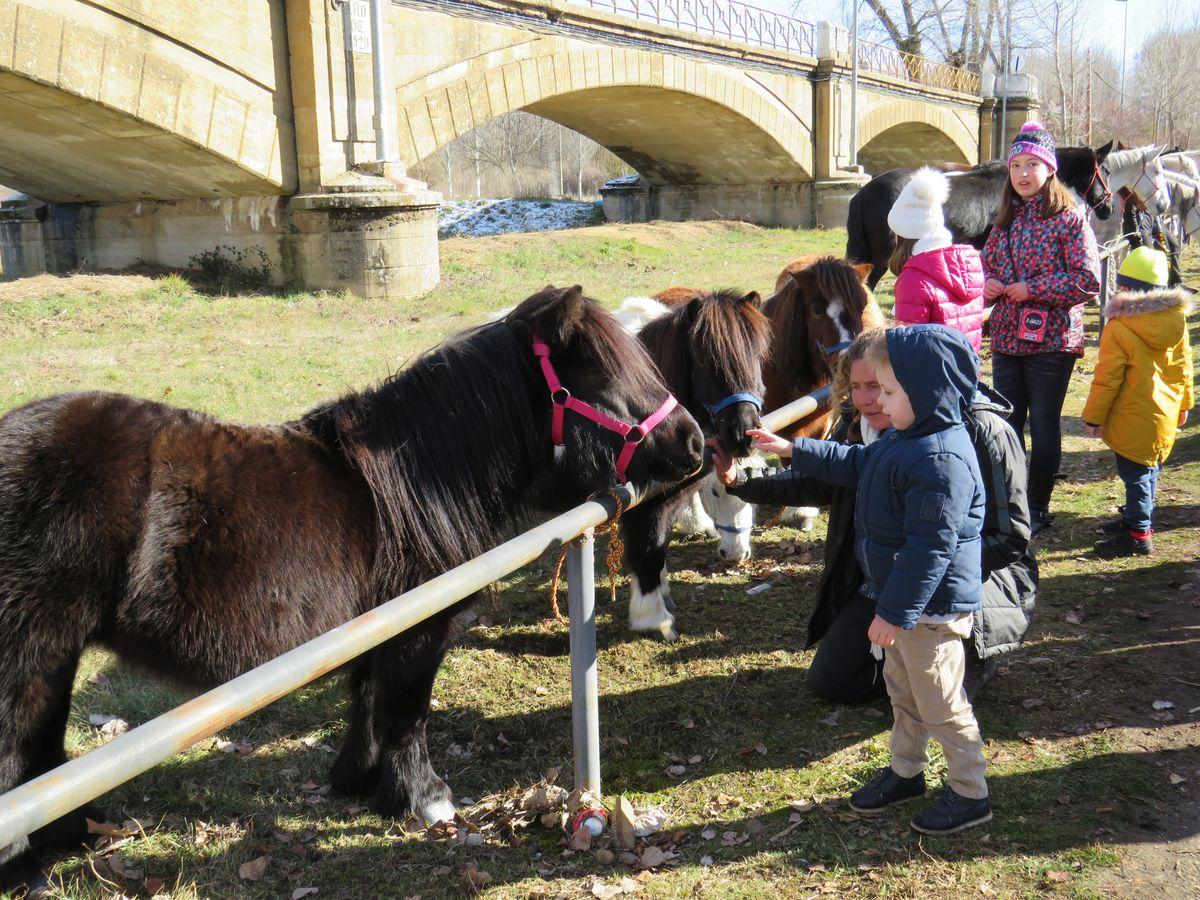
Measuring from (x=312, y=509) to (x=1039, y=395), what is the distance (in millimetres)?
4207

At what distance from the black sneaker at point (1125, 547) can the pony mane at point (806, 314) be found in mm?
1978

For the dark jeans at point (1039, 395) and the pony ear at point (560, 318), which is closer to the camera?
the pony ear at point (560, 318)

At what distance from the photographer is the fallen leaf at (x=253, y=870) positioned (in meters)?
3.00

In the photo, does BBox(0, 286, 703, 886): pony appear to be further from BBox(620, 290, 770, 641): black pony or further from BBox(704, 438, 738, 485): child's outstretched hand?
BBox(620, 290, 770, 641): black pony

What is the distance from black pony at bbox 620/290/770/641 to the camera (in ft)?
13.7

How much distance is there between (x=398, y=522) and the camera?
304 centimetres

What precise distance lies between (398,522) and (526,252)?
15.8m

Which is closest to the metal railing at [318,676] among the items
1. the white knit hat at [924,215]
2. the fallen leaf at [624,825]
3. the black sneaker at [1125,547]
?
the fallen leaf at [624,825]

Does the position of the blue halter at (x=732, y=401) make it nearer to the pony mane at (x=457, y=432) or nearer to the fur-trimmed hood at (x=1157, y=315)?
the pony mane at (x=457, y=432)

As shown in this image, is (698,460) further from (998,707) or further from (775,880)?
(998,707)

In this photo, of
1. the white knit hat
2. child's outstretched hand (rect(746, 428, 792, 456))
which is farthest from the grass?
the white knit hat

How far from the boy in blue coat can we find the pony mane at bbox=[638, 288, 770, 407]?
122cm

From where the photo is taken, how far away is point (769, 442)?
371cm

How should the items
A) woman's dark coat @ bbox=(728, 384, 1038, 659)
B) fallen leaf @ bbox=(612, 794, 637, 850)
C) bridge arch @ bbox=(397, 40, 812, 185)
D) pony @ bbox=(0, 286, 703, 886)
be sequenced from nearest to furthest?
pony @ bbox=(0, 286, 703, 886)
fallen leaf @ bbox=(612, 794, 637, 850)
woman's dark coat @ bbox=(728, 384, 1038, 659)
bridge arch @ bbox=(397, 40, 812, 185)
